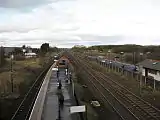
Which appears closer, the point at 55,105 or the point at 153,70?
the point at 55,105

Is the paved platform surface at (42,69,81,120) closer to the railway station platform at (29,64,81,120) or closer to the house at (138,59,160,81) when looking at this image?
the railway station platform at (29,64,81,120)

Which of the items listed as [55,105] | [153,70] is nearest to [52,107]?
[55,105]

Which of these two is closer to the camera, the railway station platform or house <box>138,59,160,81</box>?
the railway station platform

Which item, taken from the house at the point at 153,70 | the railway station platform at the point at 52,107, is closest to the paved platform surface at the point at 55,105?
the railway station platform at the point at 52,107

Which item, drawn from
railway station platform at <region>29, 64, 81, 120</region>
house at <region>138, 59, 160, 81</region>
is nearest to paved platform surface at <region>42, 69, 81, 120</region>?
railway station platform at <region>29, 64, 81, 120</region>

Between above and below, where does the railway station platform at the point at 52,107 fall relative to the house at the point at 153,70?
below

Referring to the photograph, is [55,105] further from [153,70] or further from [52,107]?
[153,70]

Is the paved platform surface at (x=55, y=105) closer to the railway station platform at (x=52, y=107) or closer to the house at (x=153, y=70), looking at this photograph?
the railway station platform at (x=52, y=107)

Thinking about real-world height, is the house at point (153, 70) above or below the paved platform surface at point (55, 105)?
above

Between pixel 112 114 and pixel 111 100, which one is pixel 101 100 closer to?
pixel 111 100

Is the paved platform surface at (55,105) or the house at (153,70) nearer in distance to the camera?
the paved platform surface at (55,105)

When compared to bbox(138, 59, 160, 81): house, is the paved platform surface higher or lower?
lower

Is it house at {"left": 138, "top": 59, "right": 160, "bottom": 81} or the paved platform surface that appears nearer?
the paved platform surface

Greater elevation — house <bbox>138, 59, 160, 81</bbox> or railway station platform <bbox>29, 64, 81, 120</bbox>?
house <bbox>138, 59, 160, 81</bbox>
